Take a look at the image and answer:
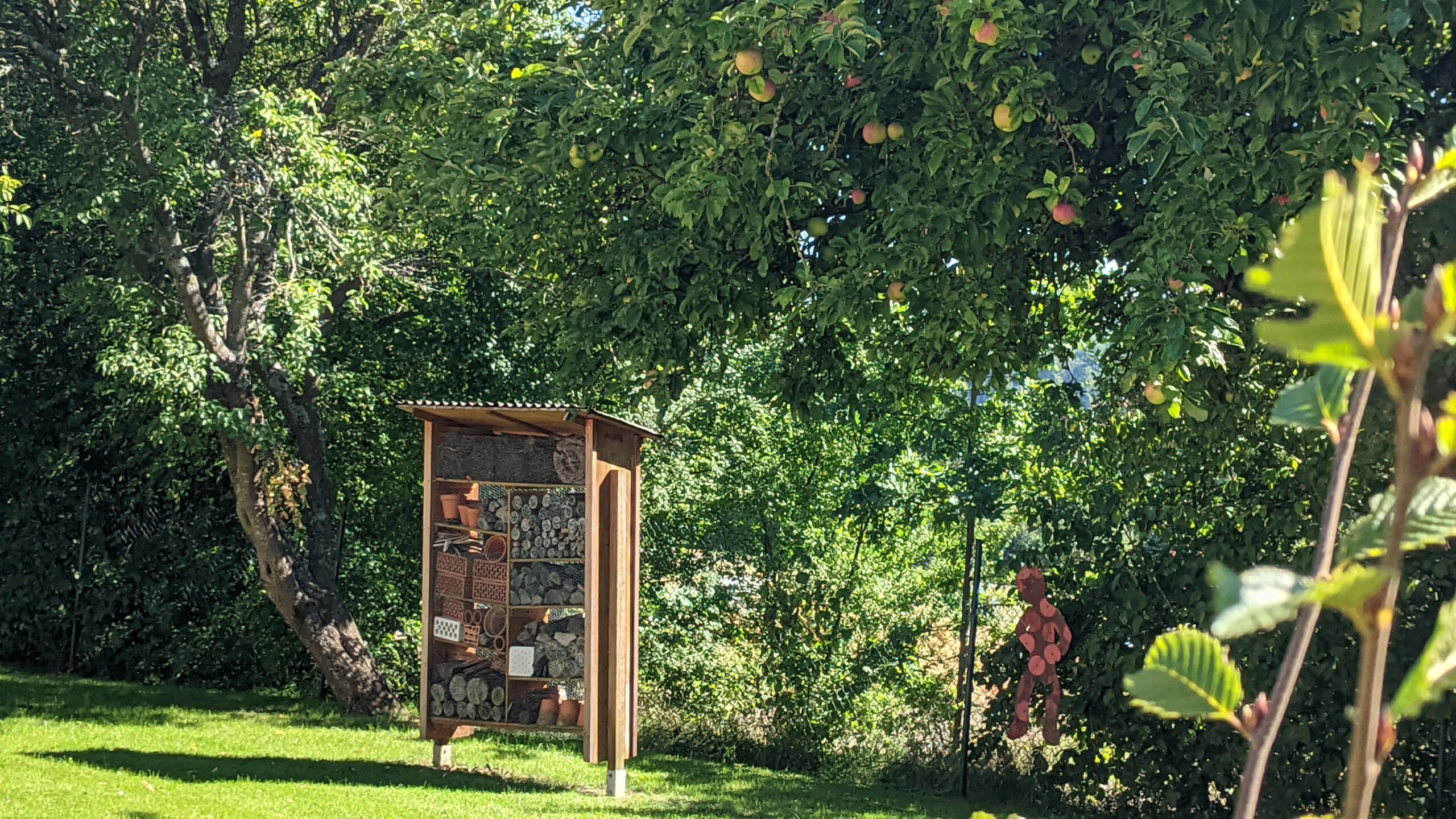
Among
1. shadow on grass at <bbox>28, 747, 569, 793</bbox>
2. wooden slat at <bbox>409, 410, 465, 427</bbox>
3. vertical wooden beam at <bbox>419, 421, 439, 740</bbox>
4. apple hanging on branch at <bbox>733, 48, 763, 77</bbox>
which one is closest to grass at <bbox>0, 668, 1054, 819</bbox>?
shadow on grass at <bbox>28, 747, 569, 793</bbox>

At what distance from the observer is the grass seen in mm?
6426

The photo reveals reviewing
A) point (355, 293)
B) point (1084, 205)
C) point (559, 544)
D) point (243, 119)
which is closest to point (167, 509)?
point (355, 293)

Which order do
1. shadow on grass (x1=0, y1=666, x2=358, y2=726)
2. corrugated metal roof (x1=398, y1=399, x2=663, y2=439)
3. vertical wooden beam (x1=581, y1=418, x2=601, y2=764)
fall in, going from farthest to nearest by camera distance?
shadow on grass (x1=0, y1=666, x2=358, y2=726), vertical wooden beam (x1=581, y1=418, x2=601, y2=764), corrugated metal roof (x1=398, y1=399, x2=663, y2=439)

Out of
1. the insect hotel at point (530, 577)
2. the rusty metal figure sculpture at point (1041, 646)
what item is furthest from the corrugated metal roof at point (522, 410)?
the rusty metal figure sculpture at point (1041, 646)

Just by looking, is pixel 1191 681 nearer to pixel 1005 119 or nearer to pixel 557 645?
pixel 1005 119

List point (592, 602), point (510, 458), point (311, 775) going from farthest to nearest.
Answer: point (510, 458), point (311, 775), point (592, 602)

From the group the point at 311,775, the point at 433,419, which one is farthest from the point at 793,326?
the point at 311,775

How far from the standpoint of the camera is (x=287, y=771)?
748cm

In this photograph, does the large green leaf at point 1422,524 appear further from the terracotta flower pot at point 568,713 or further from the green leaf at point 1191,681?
the terracotta flower pot at point 568,713

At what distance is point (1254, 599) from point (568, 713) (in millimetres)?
7083

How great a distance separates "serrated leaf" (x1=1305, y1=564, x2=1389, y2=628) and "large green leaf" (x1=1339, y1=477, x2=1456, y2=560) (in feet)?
0.12

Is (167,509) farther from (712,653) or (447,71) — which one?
(447,71)

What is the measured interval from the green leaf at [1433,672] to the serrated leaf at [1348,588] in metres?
0.03

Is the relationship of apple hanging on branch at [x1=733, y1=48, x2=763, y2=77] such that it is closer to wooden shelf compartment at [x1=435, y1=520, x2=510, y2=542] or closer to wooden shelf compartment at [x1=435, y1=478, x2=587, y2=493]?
wooden shelf compartment at [x1=435, y1=478, x2=587, y2=493]
